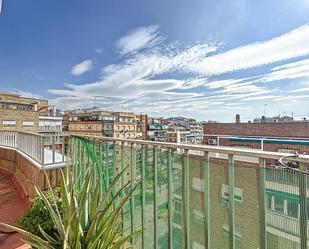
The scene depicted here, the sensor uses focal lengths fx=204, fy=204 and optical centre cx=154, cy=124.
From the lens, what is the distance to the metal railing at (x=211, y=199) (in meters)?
0.83

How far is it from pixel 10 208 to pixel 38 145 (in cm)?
117

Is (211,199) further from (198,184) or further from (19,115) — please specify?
(19,115)

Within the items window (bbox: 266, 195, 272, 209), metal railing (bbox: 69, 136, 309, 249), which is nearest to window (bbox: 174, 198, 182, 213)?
metal railing (bbox: 69, 136, 309, 249)

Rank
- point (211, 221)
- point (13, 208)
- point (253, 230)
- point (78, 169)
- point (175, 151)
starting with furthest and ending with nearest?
point (13, 208) → point (78, 169) → point (175, 151) → point (211, 221) → point (253, 230)

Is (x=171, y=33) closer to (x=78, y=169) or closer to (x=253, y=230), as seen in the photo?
(x=78, y=169)

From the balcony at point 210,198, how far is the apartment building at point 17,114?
25.2 meters

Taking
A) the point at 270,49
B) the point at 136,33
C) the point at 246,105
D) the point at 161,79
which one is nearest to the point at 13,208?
the point at 136,33

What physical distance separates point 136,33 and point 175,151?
28.6 ft

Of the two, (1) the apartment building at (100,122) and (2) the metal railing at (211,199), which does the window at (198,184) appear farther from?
(1) the apartment building at (100,122)

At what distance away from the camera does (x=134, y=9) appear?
6.71 metres

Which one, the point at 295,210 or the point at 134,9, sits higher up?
the point at 134,9

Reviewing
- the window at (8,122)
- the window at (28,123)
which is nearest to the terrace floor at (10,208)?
the window at (8,122)

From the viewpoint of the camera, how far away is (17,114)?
23250 mm

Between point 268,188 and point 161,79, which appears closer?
point 268,188
